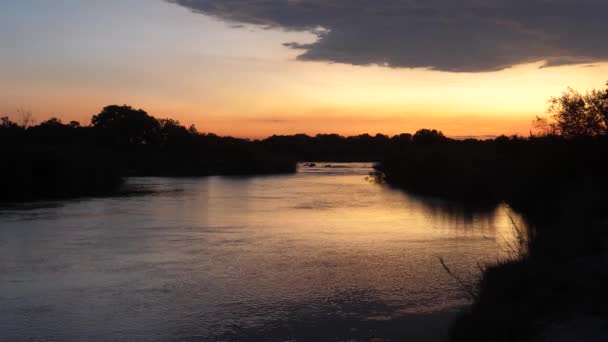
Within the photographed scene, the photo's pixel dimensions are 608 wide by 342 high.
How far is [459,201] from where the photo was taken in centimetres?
2591

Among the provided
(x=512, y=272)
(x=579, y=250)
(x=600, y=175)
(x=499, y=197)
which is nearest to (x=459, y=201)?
(x=499, y=197)

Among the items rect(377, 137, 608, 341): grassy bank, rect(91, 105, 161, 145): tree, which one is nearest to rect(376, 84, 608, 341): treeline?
rect(377, 137, 608, 341): grassy bank

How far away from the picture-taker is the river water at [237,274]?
7.38 m

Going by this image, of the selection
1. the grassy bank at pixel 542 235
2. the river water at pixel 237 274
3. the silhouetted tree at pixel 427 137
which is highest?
the silhouetted tree at pixel 427 137

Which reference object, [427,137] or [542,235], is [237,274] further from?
[427,137]

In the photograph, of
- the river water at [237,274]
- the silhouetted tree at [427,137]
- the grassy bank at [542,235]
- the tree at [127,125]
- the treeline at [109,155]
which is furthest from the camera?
the tree at [127,125]

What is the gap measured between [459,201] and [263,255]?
1555cm

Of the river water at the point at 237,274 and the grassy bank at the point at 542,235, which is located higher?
the grassy bank at the point at 542,235

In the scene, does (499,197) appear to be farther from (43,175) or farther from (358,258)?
(43,175)

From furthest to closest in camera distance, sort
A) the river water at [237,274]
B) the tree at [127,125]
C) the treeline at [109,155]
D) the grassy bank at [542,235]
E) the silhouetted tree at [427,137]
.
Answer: the tree at [127,125]
the silhouetted tree at [427,137]
the treeline at [109,155]
the river water at [237,274]
the grassy bank at [542,235]

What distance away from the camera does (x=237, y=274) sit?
10.3 m

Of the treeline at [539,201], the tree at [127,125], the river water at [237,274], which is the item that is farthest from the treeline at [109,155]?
the treeline at [539,201]

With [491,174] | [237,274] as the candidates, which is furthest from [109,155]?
[237,274]

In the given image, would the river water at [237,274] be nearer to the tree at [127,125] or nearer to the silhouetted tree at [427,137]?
the silhouetted tree at [427,137]
